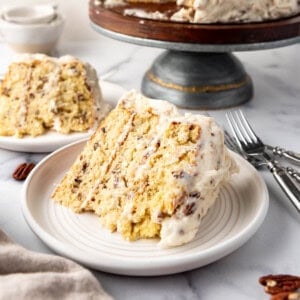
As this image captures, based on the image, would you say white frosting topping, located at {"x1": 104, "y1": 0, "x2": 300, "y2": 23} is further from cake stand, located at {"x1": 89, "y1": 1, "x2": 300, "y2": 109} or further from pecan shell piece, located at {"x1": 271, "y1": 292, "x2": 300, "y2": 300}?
pecan shell piece, located at {"x1": 271, "y1": 292, "x2": 300, "y2": 300}

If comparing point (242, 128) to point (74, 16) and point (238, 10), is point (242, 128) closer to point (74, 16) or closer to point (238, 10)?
point (238, 10)

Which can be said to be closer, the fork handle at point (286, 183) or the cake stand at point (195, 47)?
the fork handle at point (286, 183)

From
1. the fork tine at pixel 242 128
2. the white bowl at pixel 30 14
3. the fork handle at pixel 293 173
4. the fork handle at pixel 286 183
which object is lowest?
the white bowl at pixel 30 14

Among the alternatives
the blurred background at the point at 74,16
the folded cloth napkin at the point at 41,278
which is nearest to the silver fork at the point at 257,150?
the folded cloth napkin at the point at 41,278

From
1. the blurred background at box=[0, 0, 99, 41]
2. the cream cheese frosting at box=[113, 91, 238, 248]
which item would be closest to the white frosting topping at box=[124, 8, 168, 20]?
the cream cheese frosting at box=[113, 91, 238, 248]

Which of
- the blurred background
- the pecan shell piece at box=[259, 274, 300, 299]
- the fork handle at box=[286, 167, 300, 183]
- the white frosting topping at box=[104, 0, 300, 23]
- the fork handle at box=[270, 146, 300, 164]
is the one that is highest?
the white frosting topping at box=[104, 0, 300, 23]

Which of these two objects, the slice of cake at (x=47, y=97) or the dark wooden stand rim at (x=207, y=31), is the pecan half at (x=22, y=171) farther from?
the dark wooden stand rim at (x=207, y=31)
